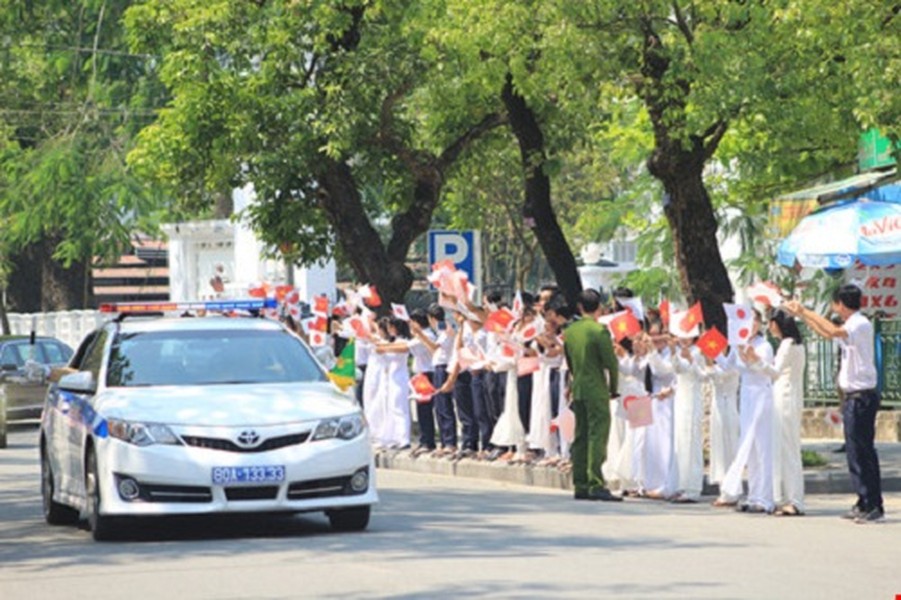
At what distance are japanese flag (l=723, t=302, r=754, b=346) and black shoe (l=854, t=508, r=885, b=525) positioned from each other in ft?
6.01

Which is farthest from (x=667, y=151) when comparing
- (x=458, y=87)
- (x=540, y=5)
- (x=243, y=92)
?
(x=243, y=92)

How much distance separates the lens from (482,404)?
2434cm

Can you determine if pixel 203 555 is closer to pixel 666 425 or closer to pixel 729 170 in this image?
pixel 666 425

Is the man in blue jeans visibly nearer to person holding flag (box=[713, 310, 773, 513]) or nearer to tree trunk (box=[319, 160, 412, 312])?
person holding flag (box=[713, 310, 773, 513])

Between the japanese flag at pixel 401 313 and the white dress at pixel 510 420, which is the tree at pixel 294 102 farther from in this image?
the white dress at pixel 510 420

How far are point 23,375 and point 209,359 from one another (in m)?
22.3

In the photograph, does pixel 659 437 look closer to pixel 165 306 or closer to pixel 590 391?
pixel 590 391

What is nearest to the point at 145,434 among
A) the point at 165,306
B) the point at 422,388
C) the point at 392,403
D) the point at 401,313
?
the point at 165,306

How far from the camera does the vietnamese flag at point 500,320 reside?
22688 millimetres

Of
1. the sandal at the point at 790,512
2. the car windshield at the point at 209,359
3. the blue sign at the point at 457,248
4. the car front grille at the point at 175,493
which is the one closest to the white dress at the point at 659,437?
the sandal at the point at 790,512

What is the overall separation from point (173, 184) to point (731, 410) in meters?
12.2

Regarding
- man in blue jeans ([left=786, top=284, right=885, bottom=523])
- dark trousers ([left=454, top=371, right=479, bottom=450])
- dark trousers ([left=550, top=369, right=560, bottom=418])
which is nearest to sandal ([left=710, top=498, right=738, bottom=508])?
man in blue jeans ([left=786, top=284, right=885, bottom=523])

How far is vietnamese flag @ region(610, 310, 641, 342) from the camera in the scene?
66.7 feet

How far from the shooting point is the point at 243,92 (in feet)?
95.2
